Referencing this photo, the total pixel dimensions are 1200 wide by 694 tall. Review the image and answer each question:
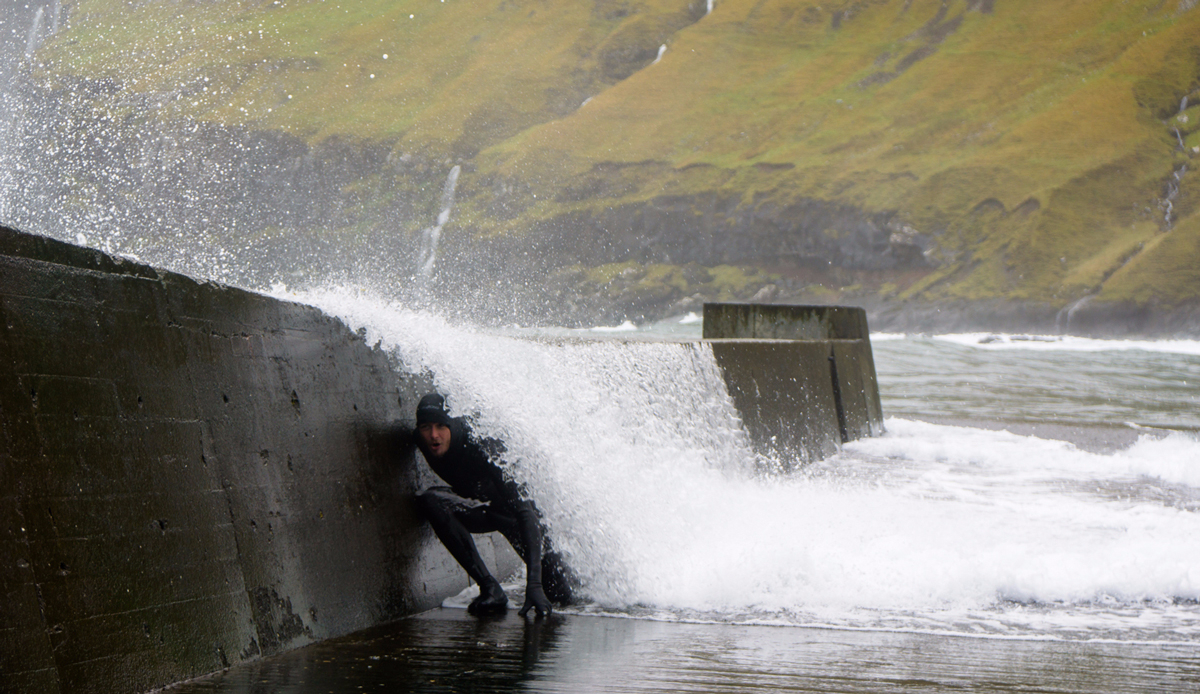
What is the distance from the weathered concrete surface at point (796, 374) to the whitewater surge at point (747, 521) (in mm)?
766

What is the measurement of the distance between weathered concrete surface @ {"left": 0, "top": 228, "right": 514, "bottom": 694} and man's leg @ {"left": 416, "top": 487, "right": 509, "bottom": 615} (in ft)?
0.55

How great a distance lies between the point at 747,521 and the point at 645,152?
114729 millimetres

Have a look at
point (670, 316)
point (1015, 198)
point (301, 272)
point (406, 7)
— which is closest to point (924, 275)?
point (1015, 198)

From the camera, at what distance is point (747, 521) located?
848cm

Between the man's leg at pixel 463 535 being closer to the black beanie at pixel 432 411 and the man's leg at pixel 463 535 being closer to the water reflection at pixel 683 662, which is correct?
the water reflection at pixel 683 662

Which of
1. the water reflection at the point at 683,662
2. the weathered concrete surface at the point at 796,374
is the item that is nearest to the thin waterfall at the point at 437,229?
the weathered concrete surface at the point at 796,374

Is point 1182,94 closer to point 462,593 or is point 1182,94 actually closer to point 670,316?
point 670,316

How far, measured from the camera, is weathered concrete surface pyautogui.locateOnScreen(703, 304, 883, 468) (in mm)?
11586

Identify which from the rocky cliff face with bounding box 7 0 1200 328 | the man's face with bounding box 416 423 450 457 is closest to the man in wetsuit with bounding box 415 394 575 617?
the man's face with bounding box 416 423 450 457

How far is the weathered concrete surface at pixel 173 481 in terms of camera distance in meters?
3.43

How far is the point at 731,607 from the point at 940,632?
3.63 feet

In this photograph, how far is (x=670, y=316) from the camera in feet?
327

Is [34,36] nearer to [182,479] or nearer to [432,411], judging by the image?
[432,411]

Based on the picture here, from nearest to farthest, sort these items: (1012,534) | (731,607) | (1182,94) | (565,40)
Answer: (731,607), (1012,534), (1182,94), (565,40)
